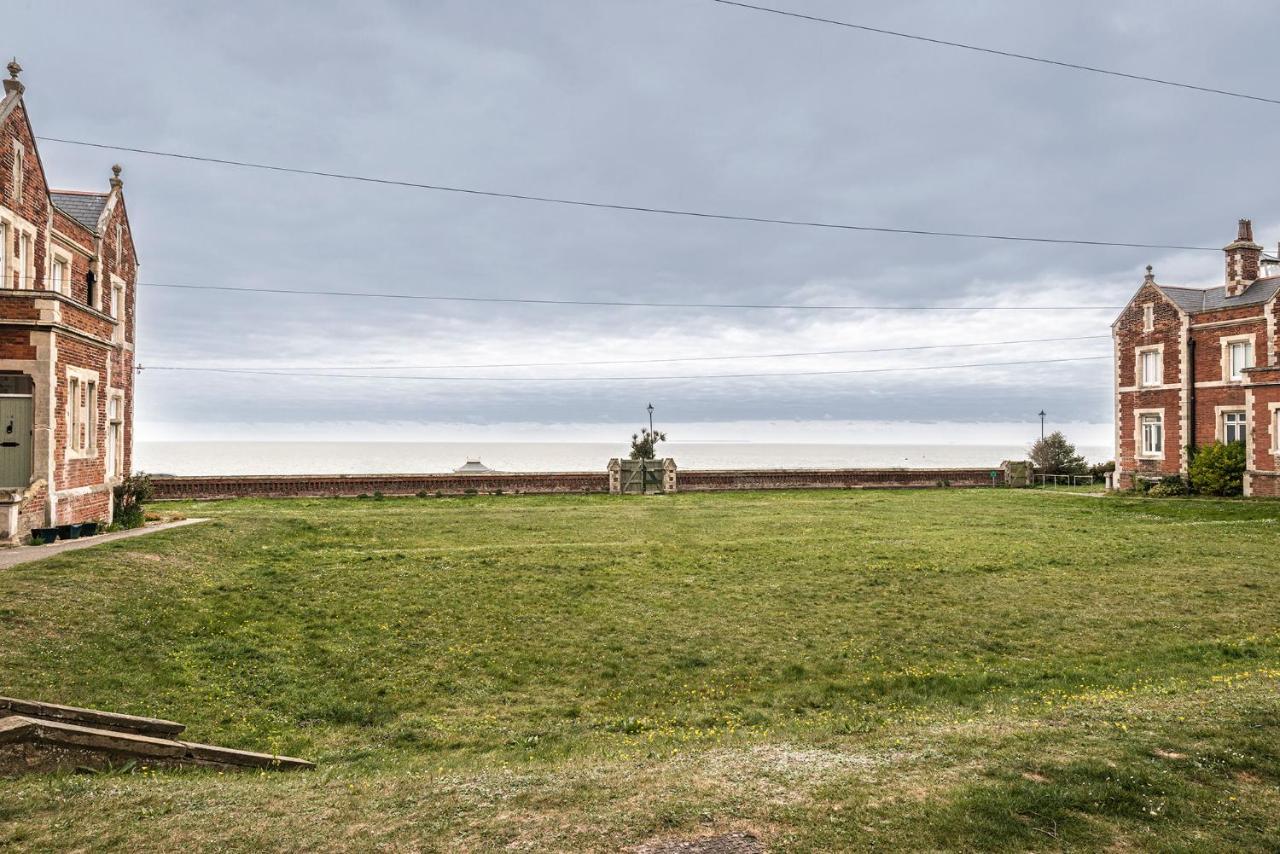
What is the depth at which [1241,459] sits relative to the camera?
110ft

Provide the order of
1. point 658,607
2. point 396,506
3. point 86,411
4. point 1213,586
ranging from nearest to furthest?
Answer: point 658,607 → point 1213,586 → point 86,411 → point 396,506

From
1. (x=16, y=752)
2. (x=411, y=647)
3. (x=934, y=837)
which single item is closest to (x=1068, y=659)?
(x=934, y=837)

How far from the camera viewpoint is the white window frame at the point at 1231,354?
3462 centimetres

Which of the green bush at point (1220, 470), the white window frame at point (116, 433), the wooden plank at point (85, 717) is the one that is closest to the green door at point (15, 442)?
the white window frame at point (116, 433)

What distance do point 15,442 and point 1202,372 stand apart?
47.0 meters

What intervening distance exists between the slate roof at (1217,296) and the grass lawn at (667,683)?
720 inches

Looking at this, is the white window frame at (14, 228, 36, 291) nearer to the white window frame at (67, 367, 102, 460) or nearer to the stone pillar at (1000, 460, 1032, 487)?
the white window frame at (67, 367, 102, 460)

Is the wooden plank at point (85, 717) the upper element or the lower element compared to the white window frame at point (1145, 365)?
lower

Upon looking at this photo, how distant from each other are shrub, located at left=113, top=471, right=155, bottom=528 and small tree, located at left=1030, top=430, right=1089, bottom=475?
2026 inches

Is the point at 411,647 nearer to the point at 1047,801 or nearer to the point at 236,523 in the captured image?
the point at 1047,801

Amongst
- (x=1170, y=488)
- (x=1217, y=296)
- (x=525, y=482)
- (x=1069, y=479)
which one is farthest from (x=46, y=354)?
(x=1069, y=479)

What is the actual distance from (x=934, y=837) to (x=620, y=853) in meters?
2.23

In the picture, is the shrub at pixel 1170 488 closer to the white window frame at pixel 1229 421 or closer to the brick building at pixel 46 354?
the white window frame at pixel 1229 421

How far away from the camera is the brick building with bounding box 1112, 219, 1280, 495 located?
32531 millimetres
